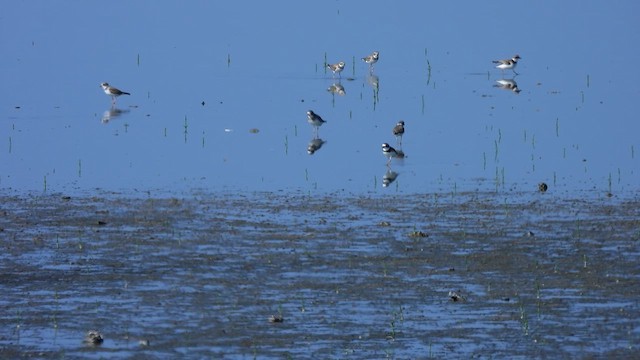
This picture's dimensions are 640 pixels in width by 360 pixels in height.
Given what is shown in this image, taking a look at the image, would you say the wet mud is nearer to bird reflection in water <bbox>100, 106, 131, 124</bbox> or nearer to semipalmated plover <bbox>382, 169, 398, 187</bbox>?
semipalmated plover <bbox>382, 169, 398, 187</bbox>

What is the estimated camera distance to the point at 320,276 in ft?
42.3

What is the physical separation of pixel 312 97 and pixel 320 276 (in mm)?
13627

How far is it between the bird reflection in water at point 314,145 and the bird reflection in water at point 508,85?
6.62 meters

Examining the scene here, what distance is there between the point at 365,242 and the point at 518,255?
5.05 ft

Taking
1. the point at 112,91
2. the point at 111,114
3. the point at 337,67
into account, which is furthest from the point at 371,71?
the point at 111,114

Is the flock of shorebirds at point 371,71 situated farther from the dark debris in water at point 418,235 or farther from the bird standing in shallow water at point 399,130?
the dark debris in water at point 418,235

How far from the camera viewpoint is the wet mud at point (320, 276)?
10844 millimetres

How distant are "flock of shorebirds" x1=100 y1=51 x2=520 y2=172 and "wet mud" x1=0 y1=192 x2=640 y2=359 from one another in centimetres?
297

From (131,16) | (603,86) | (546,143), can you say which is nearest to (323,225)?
(546,143)

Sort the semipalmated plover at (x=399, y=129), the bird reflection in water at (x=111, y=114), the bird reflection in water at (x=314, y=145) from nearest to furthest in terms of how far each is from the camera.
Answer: the bird reflection in water at (x=314, y=145) → the semipalmated plover at (x=399, y=129) → the bird reflection in water at (x=111, y=114)

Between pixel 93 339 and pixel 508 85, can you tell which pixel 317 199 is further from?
pixel 508 85

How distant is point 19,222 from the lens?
15.1 meters

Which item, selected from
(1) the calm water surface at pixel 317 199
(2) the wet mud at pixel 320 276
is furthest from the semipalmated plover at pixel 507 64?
(2) the wet mud at pixel 320 276

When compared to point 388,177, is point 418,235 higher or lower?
lower
